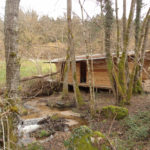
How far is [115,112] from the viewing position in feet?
21.8

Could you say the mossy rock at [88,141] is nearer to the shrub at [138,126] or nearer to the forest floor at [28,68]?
the shrub at [138,126]

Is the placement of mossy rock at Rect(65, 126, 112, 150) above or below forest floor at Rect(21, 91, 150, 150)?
above

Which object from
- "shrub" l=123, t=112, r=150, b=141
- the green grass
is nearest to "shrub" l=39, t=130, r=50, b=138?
the green grass

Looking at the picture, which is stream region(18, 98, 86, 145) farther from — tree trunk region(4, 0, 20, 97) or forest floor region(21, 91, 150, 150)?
tree trunk region(4, 0, 20, 97)

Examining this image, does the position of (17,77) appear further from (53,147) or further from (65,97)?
(65,97)

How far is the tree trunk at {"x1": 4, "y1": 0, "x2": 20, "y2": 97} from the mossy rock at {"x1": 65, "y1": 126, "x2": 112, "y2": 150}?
1.48 metres

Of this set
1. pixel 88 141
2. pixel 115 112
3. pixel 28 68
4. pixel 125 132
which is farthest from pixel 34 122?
pixel 28 68

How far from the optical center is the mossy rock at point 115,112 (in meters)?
6.64

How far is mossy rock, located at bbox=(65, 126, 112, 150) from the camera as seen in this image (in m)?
2.37

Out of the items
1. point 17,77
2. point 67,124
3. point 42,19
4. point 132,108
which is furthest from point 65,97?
point 42,19

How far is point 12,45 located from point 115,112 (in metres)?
5.56

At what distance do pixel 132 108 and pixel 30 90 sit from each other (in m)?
7.92

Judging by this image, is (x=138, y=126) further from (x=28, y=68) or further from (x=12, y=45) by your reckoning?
(x=28, y=68)

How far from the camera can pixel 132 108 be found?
25.4ft
